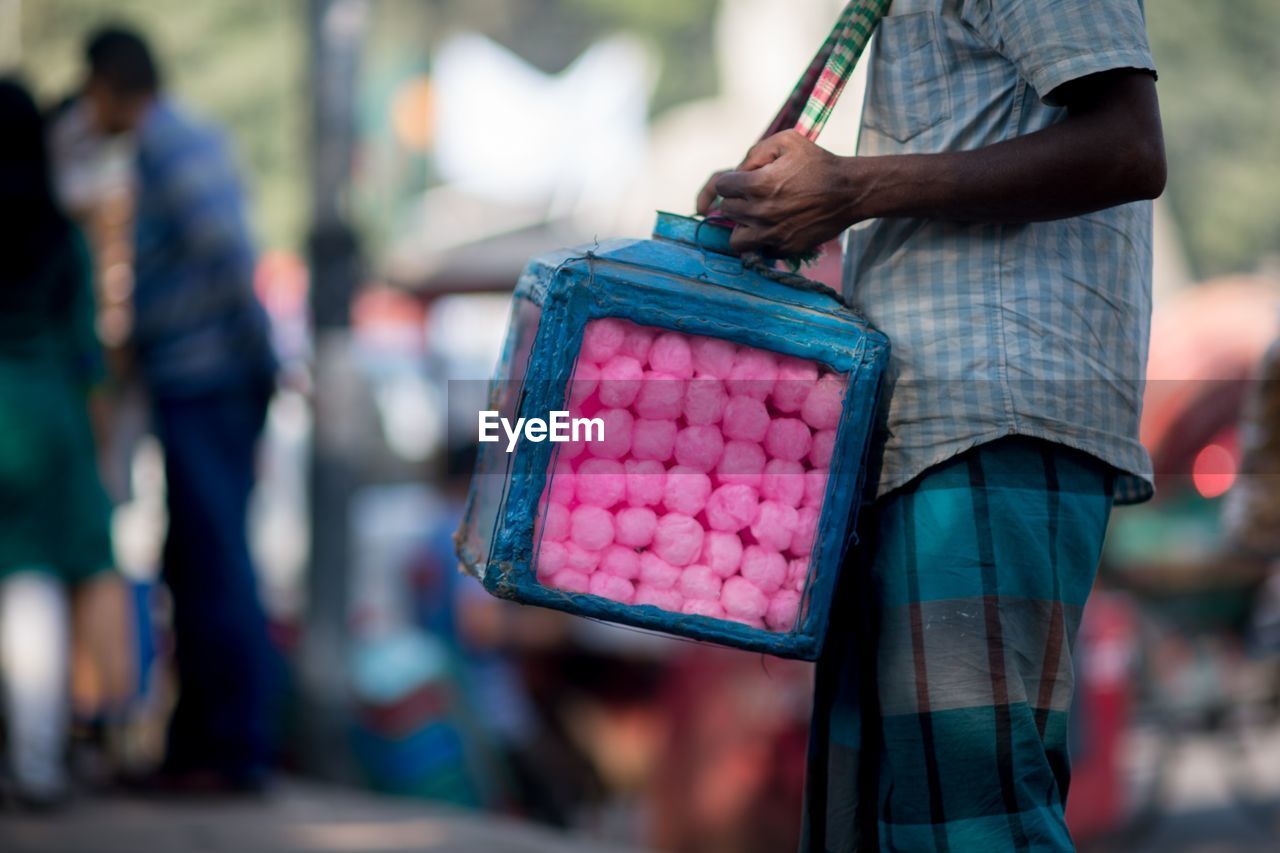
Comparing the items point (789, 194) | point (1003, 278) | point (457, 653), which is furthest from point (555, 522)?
point (457, 653)

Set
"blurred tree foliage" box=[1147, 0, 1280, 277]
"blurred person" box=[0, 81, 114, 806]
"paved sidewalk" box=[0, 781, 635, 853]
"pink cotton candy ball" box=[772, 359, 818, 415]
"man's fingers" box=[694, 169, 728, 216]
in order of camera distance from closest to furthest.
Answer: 1. "pink cotton candy ball" box=[772, 359, 818, 415]
2. "man's fingers" box=[694, 169, 728, 216]
3. "paved sidewalk" box=[0, 781, 635, 853]
4. "blurred person" box=[0, 81, 114, 806]
5. "blurred tree foliage" box=[1147, 0, 1280, 277]

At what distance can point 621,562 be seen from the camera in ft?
5.80

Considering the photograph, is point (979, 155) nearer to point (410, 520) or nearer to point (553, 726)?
point (553, 726)

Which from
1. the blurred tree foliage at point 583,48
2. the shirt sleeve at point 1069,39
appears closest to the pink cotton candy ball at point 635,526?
the shirt sleeve at point 1069,39

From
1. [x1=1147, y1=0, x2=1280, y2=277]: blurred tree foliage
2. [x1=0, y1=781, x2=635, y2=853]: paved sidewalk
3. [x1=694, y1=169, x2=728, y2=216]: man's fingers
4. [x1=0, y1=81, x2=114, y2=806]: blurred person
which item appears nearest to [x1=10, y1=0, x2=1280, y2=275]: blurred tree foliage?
[x1=1147, y1=0, x2=1280, y2=277]: blurred tree foliage

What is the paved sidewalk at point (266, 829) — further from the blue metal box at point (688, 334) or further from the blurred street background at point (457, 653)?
the blue metal box at point (688, 334)

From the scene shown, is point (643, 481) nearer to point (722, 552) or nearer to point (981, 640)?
point (722, 552)

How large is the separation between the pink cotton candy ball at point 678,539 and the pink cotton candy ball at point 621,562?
0.09ft

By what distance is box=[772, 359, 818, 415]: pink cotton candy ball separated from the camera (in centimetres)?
175

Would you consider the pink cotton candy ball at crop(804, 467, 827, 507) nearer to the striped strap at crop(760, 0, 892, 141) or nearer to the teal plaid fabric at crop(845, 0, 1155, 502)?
the teal plaid fabric at crop(845, 0, 1155, 502)

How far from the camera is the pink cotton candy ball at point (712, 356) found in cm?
176

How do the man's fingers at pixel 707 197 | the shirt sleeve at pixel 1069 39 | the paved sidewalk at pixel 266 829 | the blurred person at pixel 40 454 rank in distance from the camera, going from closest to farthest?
the shirt sleeve at pixel 1069 39, the man's fingers at pixel 707 197, the paved sidewalk at pixel 266 829, the blurred person at pixel 40 454

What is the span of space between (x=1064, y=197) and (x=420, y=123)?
589 inches

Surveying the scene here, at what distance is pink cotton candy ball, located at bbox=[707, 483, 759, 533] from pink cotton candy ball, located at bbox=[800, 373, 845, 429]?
0.11 meters
